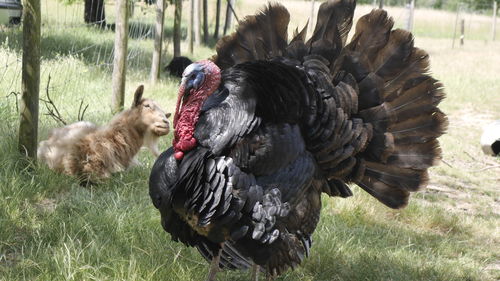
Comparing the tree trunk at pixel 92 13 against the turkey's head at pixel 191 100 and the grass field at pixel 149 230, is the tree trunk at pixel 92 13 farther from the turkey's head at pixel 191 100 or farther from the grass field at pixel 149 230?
the turkey's head at pixel 191 100

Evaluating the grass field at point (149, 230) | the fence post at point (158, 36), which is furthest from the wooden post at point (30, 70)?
the fence post at point (158, 36)

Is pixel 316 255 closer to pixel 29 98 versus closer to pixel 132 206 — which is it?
pixel 132 206

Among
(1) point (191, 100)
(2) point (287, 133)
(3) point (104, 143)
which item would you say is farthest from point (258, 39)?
(3) point (104, 143)

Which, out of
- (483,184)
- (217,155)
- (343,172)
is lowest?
(483,184)

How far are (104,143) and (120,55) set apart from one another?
152 centimetres

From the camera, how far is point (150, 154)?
6.32 meters

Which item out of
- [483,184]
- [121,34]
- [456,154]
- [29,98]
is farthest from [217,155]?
[456,154]

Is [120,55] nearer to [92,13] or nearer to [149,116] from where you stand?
[149,116]

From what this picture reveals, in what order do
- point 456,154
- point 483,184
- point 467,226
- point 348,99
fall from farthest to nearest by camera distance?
point 456,154
point 483,184
point 467,226
point 348,99

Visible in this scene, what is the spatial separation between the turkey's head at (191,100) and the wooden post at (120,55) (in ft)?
11.2

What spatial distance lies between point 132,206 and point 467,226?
321cm

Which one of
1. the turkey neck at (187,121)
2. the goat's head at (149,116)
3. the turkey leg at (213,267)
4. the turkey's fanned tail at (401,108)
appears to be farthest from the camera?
the goat's head at (149,116)

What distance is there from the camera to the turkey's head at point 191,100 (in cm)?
323

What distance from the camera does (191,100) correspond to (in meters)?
3.29
